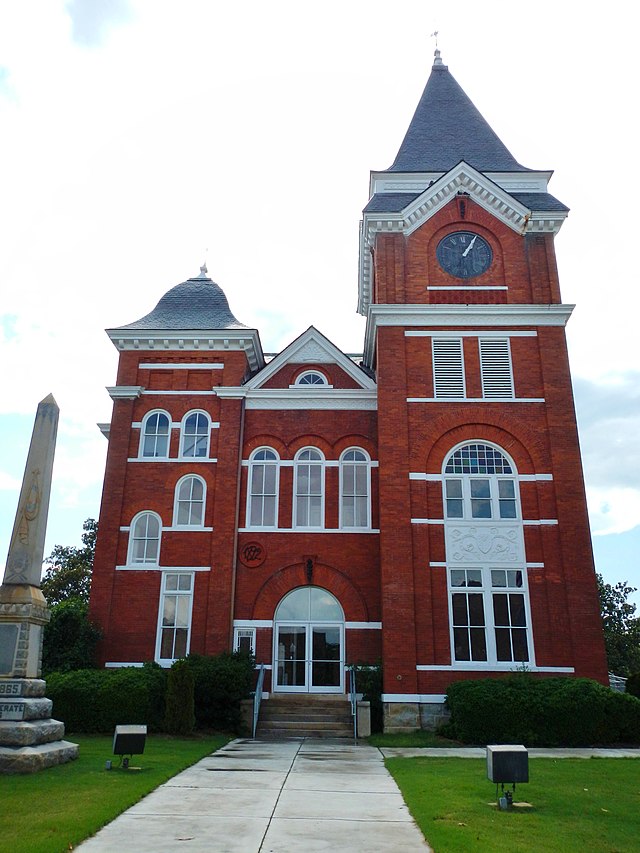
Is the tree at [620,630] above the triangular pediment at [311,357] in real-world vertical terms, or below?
below

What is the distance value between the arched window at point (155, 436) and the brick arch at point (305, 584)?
18.5 feet

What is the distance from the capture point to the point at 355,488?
899 inches

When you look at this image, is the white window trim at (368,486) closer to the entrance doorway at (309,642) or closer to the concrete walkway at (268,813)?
the entrance doorway at (309,642)

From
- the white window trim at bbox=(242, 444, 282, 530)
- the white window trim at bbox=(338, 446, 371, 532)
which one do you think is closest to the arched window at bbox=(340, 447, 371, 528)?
the white window trim at bbox=(338, 446, 371, 532)

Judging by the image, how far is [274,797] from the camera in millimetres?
9320

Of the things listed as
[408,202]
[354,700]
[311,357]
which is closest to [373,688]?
[354,700]

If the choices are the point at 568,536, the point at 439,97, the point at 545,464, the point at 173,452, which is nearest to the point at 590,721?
the point at 568,536

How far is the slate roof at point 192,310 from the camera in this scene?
25.1 meters

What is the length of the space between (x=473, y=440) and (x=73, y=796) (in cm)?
1582

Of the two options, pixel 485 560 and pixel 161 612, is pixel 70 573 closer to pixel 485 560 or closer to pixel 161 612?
pixel 161 612

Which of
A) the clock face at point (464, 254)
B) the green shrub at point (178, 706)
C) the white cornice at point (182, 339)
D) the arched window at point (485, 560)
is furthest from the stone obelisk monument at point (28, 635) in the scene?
the clock face at point (464, 254)

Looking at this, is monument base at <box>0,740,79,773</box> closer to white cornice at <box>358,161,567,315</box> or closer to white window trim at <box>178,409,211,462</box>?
white window trim at <box>178,409,211,462</box>

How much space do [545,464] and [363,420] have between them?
608 centimetres

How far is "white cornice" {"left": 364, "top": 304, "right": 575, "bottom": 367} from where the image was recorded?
22.8 metres
